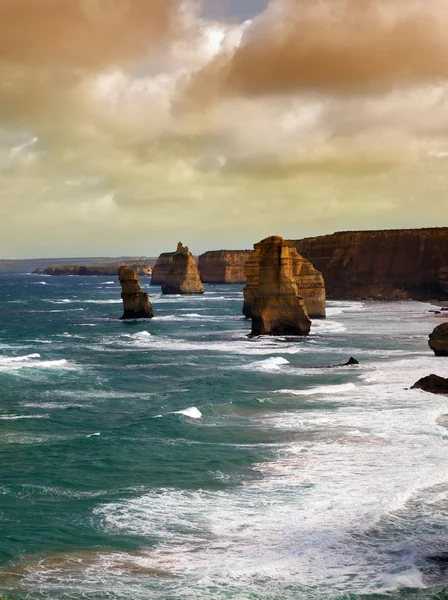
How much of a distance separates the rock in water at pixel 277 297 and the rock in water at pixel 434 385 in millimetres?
27807

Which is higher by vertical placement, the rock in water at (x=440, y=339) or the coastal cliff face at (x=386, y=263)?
the coastal cliff face at (x=386, y=263)

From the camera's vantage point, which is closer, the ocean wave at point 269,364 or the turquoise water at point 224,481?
the turquoise water at point 224,481

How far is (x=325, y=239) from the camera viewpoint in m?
143

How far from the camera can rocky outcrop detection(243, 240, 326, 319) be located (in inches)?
3278

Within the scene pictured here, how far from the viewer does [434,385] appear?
139 feet

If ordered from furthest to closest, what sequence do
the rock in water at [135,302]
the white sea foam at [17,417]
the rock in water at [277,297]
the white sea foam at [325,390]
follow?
1. the rock in water at [135,302]
2. the rock in water at [277,297]
3. the white sea foam at [325,390]
4. the white sea foam at [17,417]

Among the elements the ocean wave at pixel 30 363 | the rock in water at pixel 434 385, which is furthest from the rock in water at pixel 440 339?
the ocean wave at pixel 30 363

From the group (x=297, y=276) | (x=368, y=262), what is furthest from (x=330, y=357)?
(x=368, y=262)

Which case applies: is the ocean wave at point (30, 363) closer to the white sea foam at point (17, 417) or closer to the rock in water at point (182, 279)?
the white sea foam at point (17, 417)

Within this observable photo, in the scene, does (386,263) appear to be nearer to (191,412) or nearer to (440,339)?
(440,339)

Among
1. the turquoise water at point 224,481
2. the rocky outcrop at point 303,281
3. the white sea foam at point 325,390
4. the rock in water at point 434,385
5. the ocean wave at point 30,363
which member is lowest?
the turquoise water at point 224,481

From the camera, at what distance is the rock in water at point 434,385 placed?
4197 centimetres

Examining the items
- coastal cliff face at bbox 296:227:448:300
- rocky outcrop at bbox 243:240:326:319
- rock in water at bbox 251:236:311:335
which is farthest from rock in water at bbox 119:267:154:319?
coastal cliff face at bbox 296:227:448:300

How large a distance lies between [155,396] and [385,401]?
40.4ft
